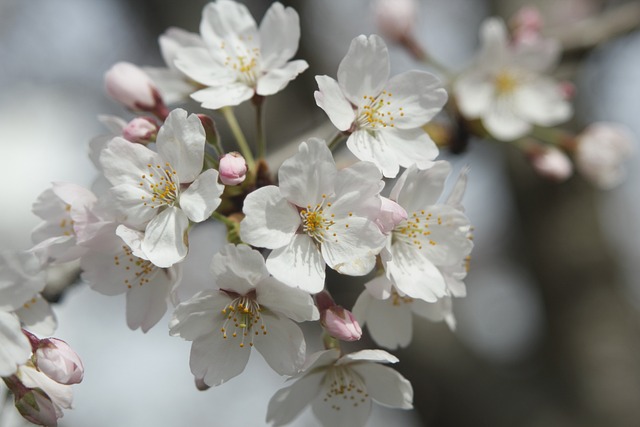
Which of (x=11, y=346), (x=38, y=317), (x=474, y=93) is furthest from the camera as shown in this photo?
(x=474, y=93)

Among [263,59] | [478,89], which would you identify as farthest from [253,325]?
[478,89]

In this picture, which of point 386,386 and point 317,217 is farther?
point 386,386

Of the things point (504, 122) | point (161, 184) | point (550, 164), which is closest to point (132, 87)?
point (161, 184)

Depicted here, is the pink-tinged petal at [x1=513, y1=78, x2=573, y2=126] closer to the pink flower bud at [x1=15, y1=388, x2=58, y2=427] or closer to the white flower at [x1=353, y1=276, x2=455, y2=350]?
the white flower at [x1=353, y1=276, x2=455, y2=350]

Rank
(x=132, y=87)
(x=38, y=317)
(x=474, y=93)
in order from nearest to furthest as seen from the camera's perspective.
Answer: (x=38, y=317)
(x=132, y=87)
(x=474, y=93)

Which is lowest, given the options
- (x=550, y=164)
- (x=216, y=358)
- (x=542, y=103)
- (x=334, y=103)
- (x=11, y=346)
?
(x=550, y=164)

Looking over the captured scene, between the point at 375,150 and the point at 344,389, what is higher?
the point at 375,150

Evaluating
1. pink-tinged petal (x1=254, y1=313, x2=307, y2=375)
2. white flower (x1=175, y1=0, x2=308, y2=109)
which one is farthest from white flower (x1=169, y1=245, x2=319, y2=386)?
white flower (x1=175, y1=0, x2=308, y2=109)

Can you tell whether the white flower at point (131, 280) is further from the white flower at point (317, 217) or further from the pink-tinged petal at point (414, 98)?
the pink-tinged petal at point (414, 98)

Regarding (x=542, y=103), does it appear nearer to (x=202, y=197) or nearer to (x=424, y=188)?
(x=424, y=188)
